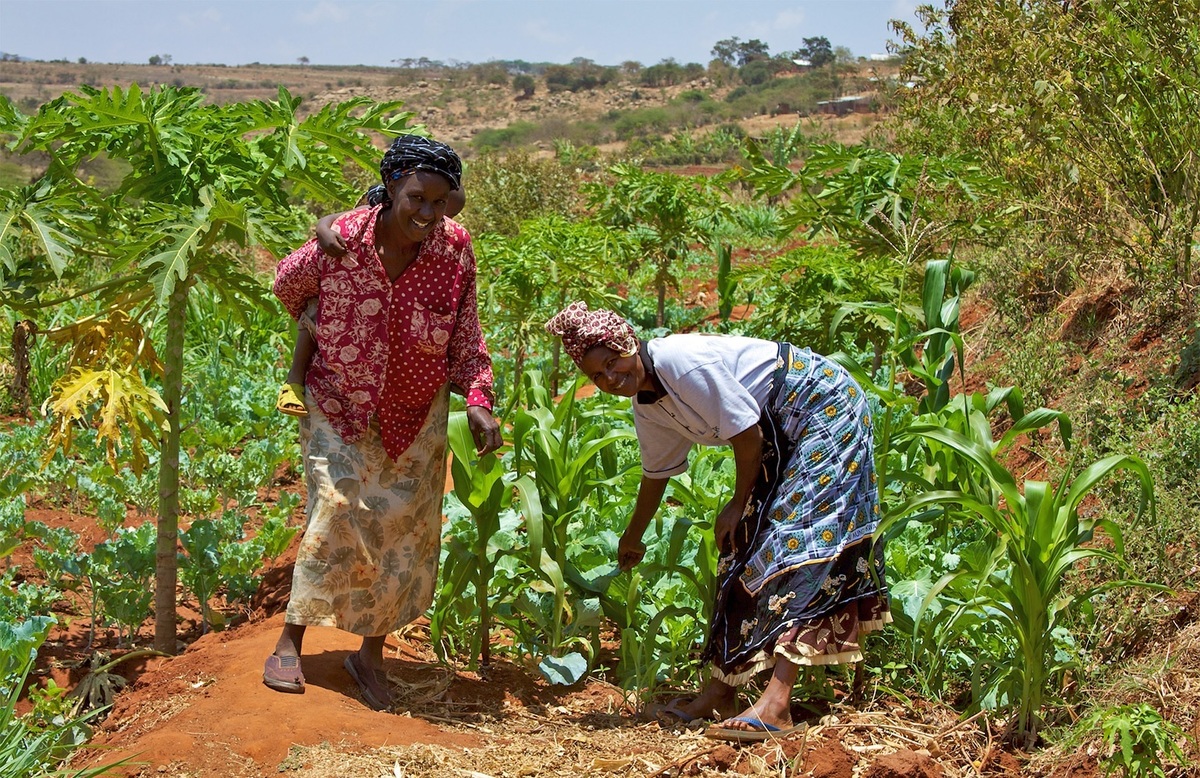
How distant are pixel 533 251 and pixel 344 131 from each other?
9.39ft

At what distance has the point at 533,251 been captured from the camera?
640 centimetres

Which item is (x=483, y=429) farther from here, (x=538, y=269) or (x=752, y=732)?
(x=538, y=269)

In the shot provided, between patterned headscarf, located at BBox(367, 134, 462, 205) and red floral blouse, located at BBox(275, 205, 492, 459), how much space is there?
0.14 m

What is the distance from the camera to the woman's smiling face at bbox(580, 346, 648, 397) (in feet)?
9.70

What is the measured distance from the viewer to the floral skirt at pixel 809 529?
307 cm

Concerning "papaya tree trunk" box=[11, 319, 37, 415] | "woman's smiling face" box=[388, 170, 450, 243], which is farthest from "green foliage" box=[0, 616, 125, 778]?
"woman's smiling face" box=[388, 170, 450, 243]

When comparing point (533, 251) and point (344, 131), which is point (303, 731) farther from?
point (533, 251)

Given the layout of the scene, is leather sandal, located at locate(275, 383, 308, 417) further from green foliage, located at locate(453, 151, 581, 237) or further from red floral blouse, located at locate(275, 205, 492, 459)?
green foliage, located at locate(453, 151, 581, 237)

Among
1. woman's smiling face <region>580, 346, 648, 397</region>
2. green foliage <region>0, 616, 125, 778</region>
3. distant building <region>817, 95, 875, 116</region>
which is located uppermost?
distant building <region>817, 95, 875, 116</region>

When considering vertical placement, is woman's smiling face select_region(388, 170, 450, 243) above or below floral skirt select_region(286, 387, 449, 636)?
above

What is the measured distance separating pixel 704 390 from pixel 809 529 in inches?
18.3

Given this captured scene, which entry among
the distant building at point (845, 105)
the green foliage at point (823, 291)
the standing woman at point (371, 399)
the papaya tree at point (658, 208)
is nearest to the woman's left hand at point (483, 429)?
the standing woman at point (371, 399)

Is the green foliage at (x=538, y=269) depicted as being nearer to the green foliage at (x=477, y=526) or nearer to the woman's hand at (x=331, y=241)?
the green foliage at (x=477, y=526)

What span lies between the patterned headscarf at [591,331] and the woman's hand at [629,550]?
0.65 m
